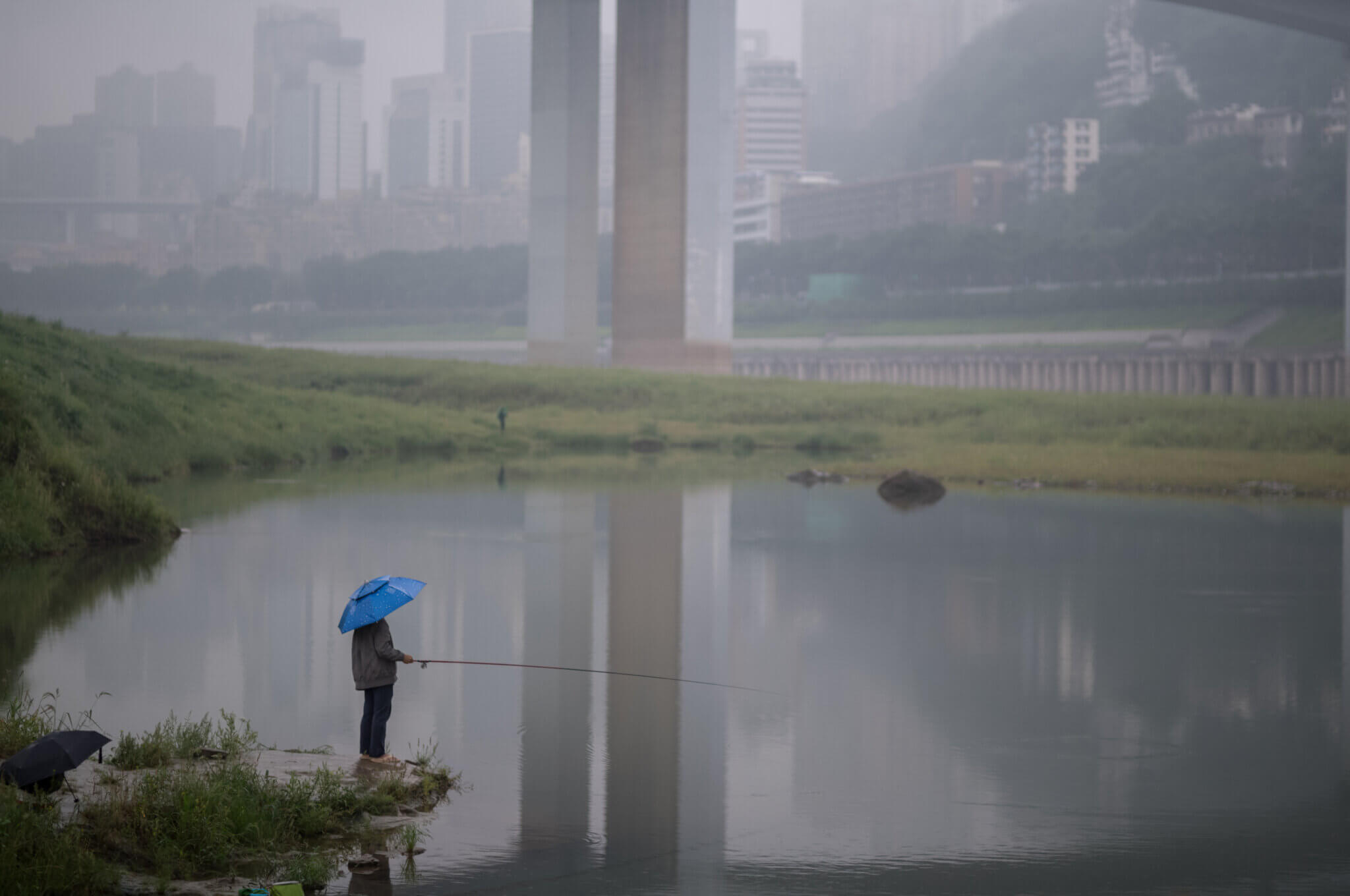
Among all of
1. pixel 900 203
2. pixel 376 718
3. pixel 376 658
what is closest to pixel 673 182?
pixel 376 658

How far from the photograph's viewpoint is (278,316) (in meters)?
104

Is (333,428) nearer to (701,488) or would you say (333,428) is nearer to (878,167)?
(701,488)

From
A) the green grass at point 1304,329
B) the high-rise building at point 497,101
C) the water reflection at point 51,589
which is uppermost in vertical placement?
the high-rise building at point 497,101

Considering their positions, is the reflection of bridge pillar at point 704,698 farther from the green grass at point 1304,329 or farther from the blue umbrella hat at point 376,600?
the green grass at point 1304,329

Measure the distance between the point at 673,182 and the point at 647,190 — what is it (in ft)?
4.04

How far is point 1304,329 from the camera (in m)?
85.2

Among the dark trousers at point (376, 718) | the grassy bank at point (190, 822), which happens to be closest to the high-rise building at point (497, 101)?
the dark trousers at point (376, 718)

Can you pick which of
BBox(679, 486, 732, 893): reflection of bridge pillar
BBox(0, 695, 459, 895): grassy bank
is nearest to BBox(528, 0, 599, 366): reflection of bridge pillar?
BBox(679, 486, 732, 893): reflection of bridge pillar

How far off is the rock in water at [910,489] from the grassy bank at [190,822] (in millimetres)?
20855

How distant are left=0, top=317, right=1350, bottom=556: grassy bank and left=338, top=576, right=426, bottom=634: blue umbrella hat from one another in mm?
9894

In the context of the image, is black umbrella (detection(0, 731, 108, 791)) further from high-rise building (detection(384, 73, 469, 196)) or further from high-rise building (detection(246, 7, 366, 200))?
high-rise building (detection(384, 73, 469, 196))

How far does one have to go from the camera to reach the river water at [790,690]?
22.3 feet

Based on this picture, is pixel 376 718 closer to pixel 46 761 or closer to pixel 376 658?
pixel 376 658

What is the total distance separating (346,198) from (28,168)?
26754mm
